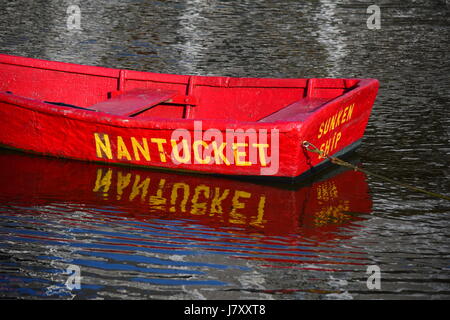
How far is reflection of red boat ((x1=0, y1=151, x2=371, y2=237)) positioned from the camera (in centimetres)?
809

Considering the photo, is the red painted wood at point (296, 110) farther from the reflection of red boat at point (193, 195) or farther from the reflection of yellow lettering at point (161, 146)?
the reflection of yellow lettering at point (161, 146)

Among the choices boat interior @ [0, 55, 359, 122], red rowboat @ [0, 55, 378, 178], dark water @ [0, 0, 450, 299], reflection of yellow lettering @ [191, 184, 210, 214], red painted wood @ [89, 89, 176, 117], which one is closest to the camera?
dark water @ [0, 0, 450, 299]

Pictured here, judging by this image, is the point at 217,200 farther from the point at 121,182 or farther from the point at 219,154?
the point at 121,182

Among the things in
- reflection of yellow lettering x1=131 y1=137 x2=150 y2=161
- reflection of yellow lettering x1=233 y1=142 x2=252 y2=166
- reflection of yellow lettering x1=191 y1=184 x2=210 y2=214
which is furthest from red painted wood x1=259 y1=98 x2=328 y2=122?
reflection of yellow lettering x1=131 y1=137 x2=150 y2=161

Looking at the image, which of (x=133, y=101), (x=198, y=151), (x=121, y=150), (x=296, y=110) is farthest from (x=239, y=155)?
(x=133, y=101)

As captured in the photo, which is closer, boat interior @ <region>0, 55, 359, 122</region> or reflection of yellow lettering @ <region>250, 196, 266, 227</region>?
reflection of yellow lettering @ <region>250, 196, 266, 227</region>

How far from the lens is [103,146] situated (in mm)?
9641

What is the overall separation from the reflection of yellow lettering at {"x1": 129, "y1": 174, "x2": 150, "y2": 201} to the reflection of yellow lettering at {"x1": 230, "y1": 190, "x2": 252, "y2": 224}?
3.23 ft

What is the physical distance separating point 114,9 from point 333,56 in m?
7.79

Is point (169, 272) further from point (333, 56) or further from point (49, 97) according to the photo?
point (333, 56)

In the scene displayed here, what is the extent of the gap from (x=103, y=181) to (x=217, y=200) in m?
1.45

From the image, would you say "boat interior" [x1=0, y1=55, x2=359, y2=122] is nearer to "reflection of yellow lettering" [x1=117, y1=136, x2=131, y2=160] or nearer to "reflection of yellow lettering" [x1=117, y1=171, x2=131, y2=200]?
"reflection of yellow lettering" [x1=117, y1=136, x2=131, y2=160]

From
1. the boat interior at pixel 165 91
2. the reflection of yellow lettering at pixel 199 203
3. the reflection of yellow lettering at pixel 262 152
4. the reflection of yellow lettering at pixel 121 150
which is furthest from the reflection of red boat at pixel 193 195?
the boat interior at pixel 165 91
